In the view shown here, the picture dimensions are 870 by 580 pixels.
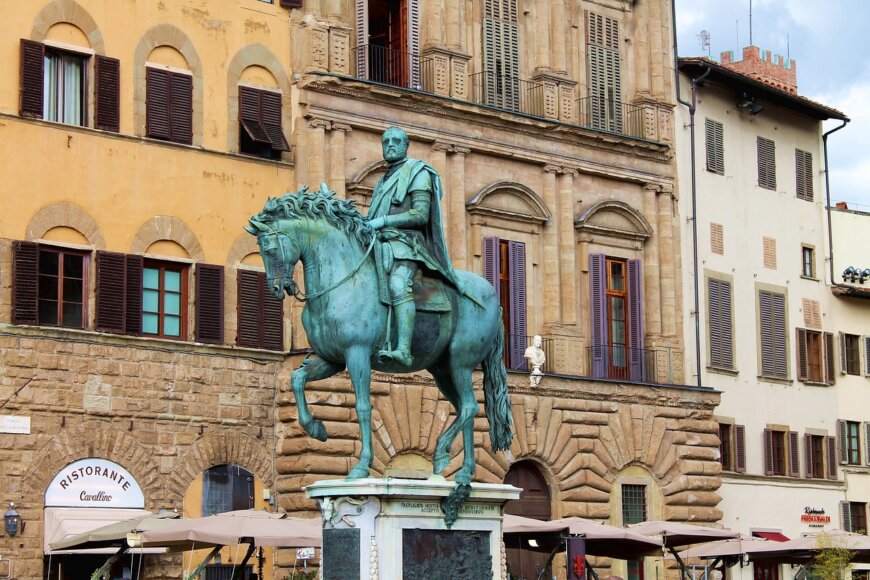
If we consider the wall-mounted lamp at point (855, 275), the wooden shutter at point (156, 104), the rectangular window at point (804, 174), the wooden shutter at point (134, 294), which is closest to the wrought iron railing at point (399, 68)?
the wooden shutter at point (156, 104)

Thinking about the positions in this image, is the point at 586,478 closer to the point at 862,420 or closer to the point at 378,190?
the point at 862,420

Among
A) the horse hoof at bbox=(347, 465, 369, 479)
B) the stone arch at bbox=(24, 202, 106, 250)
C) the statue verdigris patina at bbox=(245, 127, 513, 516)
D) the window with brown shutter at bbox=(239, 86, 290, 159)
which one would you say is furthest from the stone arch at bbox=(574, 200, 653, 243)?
the horse hoof at bbox=(347, 465, 369, 479)

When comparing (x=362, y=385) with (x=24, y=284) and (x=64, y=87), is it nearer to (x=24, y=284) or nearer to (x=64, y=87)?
(x=24, y=284)

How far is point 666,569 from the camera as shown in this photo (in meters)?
35.9

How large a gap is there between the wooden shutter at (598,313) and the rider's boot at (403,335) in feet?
67.6

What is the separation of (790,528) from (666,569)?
5.36 m

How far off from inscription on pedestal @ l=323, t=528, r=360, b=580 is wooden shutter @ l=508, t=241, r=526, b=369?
63.4 ft

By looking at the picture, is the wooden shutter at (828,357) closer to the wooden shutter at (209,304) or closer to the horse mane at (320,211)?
the wooden shutter at (209,304)

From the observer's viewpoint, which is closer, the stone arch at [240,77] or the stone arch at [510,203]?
the stone arch at [240,77]

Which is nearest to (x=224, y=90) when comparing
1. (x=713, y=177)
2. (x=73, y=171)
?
(x=73, y=171)

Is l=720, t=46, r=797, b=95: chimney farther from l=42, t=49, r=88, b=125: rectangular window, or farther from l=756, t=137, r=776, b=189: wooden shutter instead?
l=42, t=49, r=88, b=125: rectangular window

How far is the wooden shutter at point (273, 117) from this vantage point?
30859mm

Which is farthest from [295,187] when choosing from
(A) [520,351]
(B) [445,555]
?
(B) [445,555]

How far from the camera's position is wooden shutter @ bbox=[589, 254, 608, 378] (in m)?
35.3
